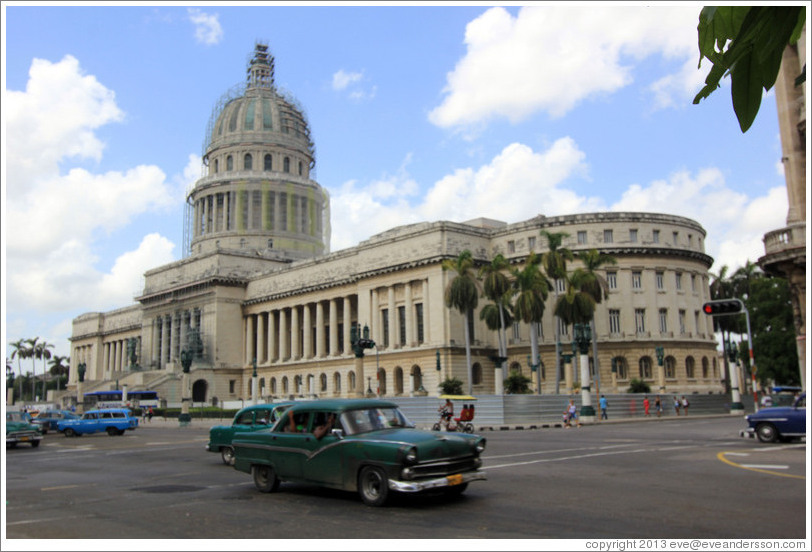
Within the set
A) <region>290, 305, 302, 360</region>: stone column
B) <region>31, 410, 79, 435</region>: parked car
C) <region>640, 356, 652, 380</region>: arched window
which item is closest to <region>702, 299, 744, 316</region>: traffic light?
<region>640, 356, 652, 380</region>: arched window

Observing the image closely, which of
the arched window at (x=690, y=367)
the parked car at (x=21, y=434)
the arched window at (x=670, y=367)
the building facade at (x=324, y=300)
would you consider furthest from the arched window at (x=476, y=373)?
the parked car at (x=21, y=434)

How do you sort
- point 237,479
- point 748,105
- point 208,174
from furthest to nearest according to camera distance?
point 208,174
point 237,479
point 748,105

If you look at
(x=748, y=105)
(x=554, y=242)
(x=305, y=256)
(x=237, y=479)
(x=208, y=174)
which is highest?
(x=208, y=174)

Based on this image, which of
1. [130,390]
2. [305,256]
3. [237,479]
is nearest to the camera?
[237,479]

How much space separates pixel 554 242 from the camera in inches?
2103

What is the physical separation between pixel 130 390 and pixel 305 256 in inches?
1146

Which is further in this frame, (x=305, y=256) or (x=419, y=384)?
(x=305, y=256)

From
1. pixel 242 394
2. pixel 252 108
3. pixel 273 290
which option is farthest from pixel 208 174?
pixel 242 394

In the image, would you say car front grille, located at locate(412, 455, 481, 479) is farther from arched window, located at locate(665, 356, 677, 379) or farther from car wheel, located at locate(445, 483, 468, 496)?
arched window, located at locate(665, 356, 677, 379)

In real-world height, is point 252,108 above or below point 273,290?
above

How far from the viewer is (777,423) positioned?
22.0m

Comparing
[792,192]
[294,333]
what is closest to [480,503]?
[792,192]

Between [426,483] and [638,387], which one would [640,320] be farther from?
[426,483]

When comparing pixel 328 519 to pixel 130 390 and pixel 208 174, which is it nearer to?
pixel 130 390
